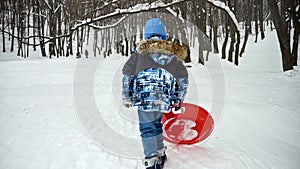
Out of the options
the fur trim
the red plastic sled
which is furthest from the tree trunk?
the fur trim

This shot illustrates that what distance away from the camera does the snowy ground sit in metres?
2.53

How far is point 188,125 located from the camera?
2.95 meters

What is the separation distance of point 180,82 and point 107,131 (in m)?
1.33

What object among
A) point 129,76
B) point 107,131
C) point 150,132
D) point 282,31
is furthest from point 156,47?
point 282,31

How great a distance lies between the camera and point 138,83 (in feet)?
7.82

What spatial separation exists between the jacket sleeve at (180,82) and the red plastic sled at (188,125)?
440 millimetres

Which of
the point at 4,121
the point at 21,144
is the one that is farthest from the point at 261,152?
the point at 4,121

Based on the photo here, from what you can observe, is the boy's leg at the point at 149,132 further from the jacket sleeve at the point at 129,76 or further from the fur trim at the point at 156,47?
the fur trim at the point at 156,47

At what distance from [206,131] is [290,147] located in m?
1.19

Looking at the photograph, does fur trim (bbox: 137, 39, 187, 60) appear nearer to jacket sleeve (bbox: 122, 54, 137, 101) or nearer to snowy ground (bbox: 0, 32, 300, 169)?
jacket sleeve (bbox: 122, 54, 137, 101)

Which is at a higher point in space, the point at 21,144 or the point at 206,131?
the point at 206,131

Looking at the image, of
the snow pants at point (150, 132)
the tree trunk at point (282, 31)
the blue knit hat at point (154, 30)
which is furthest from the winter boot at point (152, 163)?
the tree trunk at point (282, 31)

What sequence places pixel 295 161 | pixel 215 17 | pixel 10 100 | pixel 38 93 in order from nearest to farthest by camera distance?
pixel 295 161 → pixel 10 100 → pixel 38 93 → pixel 215 17

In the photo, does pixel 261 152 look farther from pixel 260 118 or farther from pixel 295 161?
pixel 260 118
